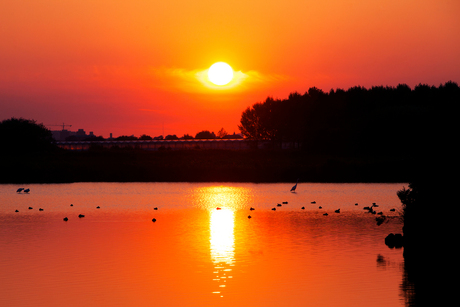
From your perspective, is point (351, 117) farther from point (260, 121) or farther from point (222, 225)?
point (222, 225)

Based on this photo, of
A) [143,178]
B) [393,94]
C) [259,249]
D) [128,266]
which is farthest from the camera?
[393,94]

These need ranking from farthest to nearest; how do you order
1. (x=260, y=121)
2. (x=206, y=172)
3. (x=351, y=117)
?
(x=260, y=121) → (x=351, y=117) → (x=206, y=172)

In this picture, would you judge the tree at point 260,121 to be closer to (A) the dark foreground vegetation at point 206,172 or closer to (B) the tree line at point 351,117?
(B) the tree line at point 351,117

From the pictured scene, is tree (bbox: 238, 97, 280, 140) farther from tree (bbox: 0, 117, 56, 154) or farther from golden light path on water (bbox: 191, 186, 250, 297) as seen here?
golden light path on water (bbox: 191, 186, 250, 297)

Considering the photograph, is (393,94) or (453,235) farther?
(393,94)

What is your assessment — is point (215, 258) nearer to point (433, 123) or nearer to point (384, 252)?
point (384, 252)

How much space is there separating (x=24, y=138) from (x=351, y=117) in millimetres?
80559

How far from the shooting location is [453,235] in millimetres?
26344

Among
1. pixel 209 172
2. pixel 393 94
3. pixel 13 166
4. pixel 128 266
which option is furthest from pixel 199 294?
pixel 393 94

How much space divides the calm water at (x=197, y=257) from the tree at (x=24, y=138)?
9230 centimetres

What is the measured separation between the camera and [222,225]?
136 feet

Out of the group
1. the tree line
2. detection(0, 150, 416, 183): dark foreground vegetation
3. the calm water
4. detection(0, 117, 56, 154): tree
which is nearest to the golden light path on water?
the calm water

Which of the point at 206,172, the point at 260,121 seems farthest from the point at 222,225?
the point at 260,121

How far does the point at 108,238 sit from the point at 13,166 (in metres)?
71.4
